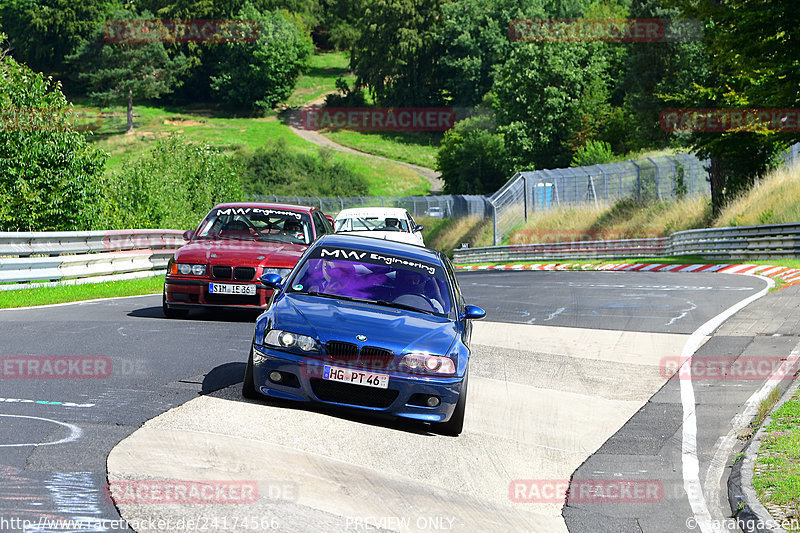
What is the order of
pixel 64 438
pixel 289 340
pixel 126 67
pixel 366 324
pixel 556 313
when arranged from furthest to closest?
1. pixel 126 67
2. pixel 556 313
3. pixel 366 324
4. pixel 289 340
5. pixel 64 438

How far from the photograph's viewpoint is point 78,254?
2089 centimetres

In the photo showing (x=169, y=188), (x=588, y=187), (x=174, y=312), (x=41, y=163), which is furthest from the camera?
(x=588, y=187)

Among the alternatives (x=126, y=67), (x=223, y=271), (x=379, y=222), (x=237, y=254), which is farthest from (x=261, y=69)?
(x=223, y=271)

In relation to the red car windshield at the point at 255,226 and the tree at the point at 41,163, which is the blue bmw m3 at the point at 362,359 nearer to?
the red car windshield at the point at 255,226

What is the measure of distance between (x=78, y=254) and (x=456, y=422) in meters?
14.9

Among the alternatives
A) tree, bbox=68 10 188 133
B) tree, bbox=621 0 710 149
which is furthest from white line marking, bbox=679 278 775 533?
tree, bbox=68 10 188 133

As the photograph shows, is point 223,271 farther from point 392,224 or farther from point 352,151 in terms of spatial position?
point 352,151

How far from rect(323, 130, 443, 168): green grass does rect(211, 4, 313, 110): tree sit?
11.9m

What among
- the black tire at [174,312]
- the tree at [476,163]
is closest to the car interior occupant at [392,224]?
the black tire at [174,312]

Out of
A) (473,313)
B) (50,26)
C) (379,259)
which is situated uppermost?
(50,26)

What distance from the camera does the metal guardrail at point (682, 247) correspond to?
2900 centimetres

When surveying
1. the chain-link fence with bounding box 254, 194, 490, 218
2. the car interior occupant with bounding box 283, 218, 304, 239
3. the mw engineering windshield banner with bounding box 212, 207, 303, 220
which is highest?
the mw engineering windshield banner with bounding box 212, 207, 303, 220

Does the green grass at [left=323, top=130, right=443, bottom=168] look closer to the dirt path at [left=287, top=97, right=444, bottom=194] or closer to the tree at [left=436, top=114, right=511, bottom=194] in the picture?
the dirt path at [left=287, top=97, right=444, bottom=194]

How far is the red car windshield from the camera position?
14609 millimetres
